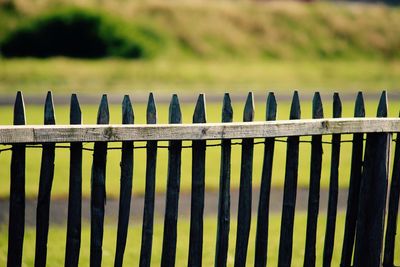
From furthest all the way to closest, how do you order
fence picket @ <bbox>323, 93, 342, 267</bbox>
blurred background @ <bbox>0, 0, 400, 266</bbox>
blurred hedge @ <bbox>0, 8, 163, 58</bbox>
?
blurred hedge @ <bbox>0, 8, 163, 58</bbox>, blurred background @ <bbox>0, 0, 400, 266</bbox>, fence picket @ <bbox>323, 93, 342, 267</bbox>

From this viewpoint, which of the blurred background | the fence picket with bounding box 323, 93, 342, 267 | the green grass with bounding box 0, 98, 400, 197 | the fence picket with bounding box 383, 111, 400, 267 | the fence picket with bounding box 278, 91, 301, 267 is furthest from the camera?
the green grass with bounding box 0, 98, 400, 197

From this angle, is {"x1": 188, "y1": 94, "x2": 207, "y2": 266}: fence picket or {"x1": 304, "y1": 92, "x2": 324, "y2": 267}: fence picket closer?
{"x1": 188, "y1": 94, "x2": 207, "y2": 266}: fence picket

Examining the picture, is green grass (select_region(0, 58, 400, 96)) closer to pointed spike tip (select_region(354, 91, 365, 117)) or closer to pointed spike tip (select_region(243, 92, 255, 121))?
pointed spike tip (select_region(354, 91, 365, 117))

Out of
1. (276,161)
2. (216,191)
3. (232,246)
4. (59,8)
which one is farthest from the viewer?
(59,8)

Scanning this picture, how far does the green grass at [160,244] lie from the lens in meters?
6.39

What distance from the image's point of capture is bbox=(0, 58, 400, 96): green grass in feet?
77.6

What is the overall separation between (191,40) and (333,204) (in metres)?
30.8

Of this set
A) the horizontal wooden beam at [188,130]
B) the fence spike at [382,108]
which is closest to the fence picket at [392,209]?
the fence spike at [382,108]

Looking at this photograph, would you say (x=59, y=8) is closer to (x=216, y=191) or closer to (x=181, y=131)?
(x=216, y=191)

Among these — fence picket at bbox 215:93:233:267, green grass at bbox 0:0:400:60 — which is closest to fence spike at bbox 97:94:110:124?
fence picket at bbox 215:93:233:267

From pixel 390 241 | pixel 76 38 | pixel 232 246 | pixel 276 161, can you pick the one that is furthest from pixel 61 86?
pixel 390 241

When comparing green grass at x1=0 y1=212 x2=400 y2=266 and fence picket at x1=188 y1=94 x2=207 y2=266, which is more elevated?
fence picket at x1=188 y1=94 x2=207 y2=266

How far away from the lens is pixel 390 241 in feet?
18.7

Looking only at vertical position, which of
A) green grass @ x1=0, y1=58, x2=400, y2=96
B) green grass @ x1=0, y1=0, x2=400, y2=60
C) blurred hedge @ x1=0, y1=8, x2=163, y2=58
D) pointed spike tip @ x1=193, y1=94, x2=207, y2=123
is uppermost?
green grass @ x1=0, y1=0, x2=400, y2=60
